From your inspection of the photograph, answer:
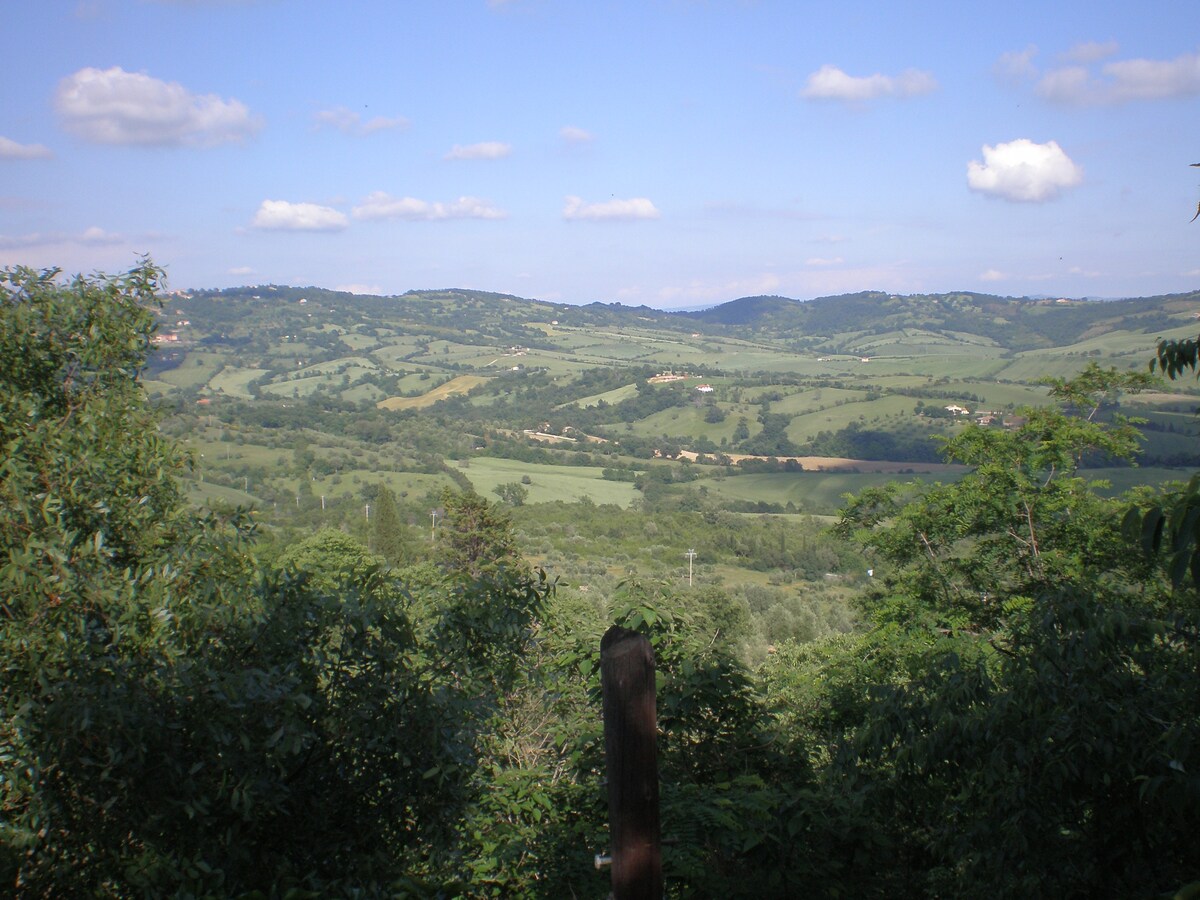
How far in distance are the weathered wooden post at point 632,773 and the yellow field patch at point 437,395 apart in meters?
90.6

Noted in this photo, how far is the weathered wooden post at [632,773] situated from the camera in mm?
1899

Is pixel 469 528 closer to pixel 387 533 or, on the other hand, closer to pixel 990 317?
pixel 387 533

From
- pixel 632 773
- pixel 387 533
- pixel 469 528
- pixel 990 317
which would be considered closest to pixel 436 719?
pixel 632 773

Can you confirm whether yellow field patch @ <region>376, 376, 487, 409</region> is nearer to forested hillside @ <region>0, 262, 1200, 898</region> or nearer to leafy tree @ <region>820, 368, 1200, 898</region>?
forested hillside @ <region>0, 262, 1200, 898</region>

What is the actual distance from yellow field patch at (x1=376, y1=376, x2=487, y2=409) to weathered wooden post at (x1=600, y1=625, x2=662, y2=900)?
3569 inches

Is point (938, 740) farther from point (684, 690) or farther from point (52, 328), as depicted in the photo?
point (52, 328)

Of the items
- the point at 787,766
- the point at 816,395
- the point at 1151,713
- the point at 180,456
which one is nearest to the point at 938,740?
the point at 1151,713

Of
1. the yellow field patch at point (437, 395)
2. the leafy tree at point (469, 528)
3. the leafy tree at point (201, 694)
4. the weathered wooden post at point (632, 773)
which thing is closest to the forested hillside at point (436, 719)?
the leafy tree at point (201, 694)

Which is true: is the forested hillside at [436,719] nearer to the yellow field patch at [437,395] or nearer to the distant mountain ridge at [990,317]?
the yellow field patch at [437,395]

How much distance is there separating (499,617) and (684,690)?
1.87 metres

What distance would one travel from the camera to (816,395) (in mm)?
92125

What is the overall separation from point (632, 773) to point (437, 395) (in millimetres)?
97982

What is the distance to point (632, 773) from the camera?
191cm

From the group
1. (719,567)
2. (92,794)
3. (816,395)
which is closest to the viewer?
(92,794)
